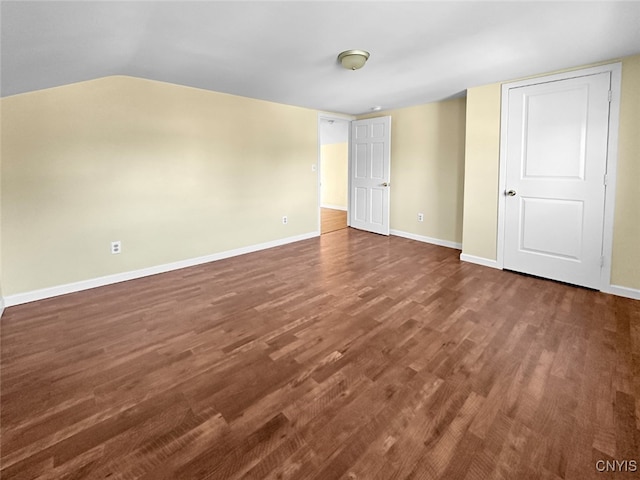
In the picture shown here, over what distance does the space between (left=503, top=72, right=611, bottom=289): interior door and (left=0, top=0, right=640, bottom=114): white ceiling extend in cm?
30

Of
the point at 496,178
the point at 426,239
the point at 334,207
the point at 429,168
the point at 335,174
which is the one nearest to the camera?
the point at 496,178

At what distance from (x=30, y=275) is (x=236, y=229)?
7.35ft

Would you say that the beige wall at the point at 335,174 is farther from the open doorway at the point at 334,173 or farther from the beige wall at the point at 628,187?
the beige wall at the point at 628,187

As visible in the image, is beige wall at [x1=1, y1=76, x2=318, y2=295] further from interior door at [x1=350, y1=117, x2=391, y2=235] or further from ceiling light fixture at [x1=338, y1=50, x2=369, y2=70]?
ceiling light fixture at [x1=338, y1=50, x2=369, y2=70]

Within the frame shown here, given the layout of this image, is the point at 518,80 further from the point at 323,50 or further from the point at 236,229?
the point at 236,229

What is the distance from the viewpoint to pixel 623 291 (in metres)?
3.03

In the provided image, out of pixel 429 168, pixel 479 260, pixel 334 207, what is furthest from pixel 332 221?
pixel 479 260

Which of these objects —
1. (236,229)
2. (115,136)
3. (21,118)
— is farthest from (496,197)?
(21,118)

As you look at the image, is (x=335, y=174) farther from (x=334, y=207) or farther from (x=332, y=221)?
(x=332, y=221)

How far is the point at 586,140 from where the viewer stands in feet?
10.2

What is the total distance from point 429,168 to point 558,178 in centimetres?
195

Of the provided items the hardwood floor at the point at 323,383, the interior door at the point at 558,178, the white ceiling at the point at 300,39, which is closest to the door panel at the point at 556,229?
the interior door at the point at 558,178

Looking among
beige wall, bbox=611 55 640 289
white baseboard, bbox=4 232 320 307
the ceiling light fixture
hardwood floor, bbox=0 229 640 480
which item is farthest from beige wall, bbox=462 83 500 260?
white baseboard, bbox=4 232 320 307

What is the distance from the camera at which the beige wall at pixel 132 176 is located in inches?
114
